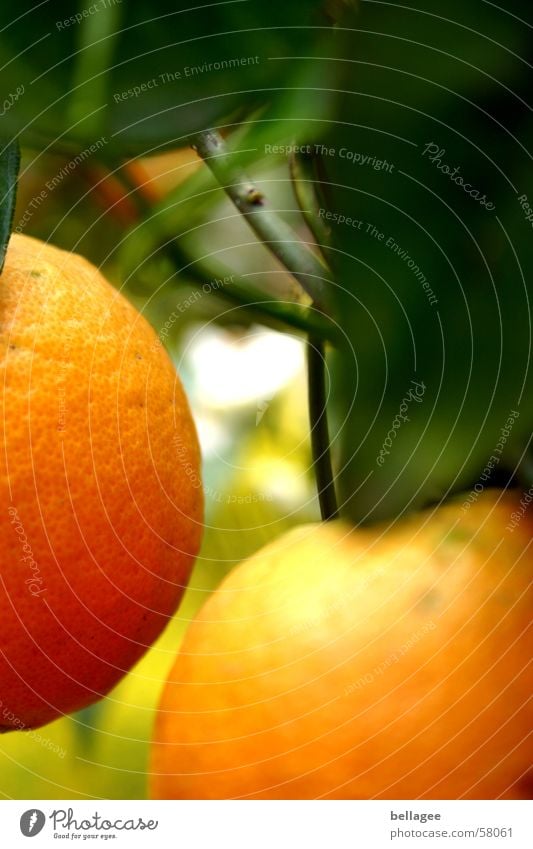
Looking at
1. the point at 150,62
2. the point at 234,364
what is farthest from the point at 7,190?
the point at 234,364

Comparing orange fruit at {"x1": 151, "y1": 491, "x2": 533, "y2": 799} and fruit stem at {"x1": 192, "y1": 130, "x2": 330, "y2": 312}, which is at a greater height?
fruit stem at {"x1": 192, "y1": 130, "x2": 330, "y2": 312}

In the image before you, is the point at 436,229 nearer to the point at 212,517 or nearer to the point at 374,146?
the point at 374,146
